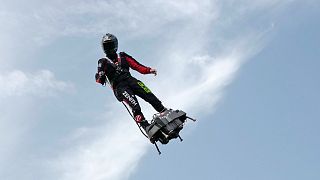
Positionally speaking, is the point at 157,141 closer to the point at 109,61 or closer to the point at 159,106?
the point at 159,106

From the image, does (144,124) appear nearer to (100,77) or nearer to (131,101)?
(131,101)

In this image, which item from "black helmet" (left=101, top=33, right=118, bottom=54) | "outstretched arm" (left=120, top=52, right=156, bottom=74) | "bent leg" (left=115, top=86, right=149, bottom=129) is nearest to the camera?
"bent leg" (left=115, top=86, right=149, bottom=129)

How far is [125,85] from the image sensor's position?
54.5 ft

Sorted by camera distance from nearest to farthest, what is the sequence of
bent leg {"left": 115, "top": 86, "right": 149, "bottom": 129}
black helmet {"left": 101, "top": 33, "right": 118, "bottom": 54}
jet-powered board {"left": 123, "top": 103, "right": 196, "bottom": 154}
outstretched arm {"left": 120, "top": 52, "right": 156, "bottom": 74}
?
jet-powered board {"left": 123, "top": 103, "right": 196, "bottom": 154}
bent leg {"left": 115, "top": 86, "right": 149, "bottom": 129}
black helmet {"left": 101, "top": 33, "right": 118, "bottom": 54}
outstretched arm {"left": 120, "top": 52, "right": 156, "bottom": 74}

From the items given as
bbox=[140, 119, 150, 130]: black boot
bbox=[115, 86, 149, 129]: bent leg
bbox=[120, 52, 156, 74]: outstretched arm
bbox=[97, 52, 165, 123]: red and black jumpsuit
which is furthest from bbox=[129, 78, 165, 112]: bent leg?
bbox=[140, 119, 150, 130]: black boot

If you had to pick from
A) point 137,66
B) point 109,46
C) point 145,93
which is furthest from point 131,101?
point 109,46

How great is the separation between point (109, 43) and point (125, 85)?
51.4 inches

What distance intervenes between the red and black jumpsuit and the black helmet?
1.07ft

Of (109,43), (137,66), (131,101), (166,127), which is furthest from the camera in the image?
(137,66)

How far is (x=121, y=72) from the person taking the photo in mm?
16719

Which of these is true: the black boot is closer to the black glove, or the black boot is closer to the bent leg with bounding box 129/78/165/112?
the bent leg with bounding box 129/78/165/112

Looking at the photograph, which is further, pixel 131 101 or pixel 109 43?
pixel 109 43

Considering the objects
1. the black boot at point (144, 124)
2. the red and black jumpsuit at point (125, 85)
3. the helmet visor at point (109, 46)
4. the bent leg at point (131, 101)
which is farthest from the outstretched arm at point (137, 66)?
the black boot at point (144, 124)

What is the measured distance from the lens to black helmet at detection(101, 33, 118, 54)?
1652cm
